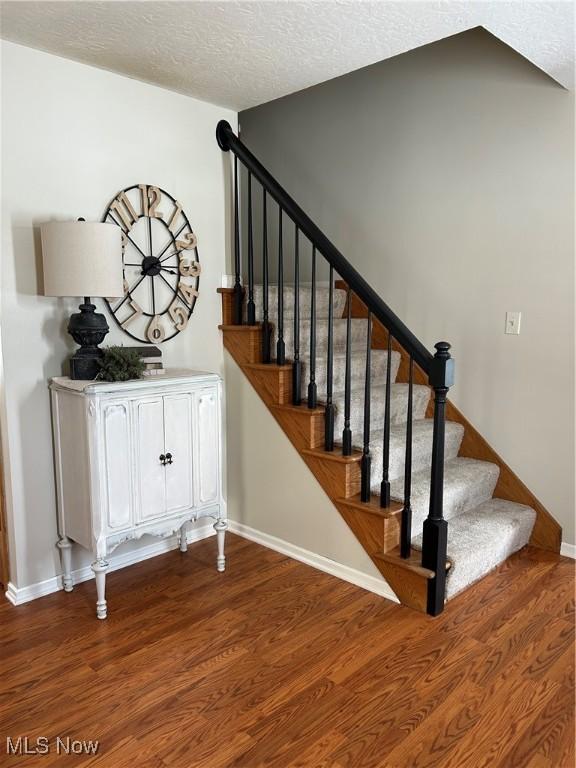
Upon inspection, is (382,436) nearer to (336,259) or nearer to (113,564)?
(336,259)

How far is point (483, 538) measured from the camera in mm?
2619

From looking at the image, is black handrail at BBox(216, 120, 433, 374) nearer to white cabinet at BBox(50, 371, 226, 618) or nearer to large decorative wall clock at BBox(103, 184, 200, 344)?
large decorative wall clock at BBox(103, 184, 200, 344)

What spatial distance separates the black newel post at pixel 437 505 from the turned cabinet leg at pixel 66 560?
1.52m

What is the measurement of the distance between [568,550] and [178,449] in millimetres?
1954

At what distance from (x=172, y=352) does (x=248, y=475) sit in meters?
0.77

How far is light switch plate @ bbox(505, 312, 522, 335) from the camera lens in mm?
2893

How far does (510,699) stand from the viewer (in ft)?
6.07

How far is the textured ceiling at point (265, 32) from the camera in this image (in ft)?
6.44

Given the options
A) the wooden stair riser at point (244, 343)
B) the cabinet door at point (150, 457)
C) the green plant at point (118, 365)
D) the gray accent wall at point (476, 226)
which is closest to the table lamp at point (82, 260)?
the green plant at point (118, 365)

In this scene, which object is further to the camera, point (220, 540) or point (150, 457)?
point (220, 540)

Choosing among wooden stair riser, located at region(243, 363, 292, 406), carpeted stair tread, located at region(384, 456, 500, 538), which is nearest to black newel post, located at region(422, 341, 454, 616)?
carpeted stair tread, located at region(384, 456, 500, 538)

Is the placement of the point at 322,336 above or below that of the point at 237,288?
below

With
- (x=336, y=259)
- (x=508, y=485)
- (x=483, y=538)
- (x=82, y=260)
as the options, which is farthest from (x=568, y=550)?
(x=82, y=260)

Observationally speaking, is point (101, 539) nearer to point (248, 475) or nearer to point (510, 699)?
point (248, 475)
